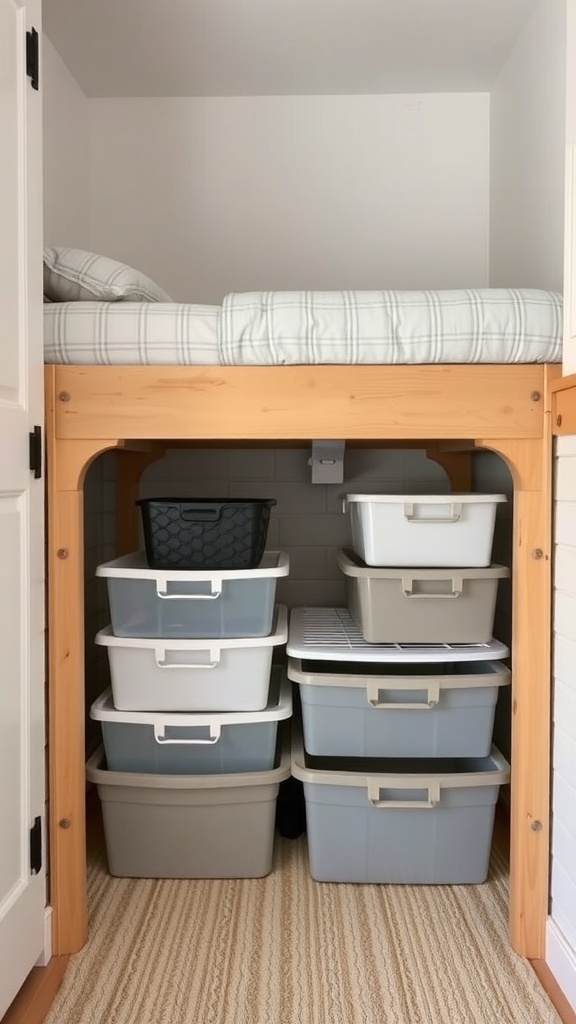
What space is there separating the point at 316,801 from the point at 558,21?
1.80 m

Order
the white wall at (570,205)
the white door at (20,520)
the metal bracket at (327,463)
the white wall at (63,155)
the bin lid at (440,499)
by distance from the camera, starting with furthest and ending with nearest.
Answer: the metal bracket at (327,463), the white wall at (63,155), the bin lid at (440,499), the white wall at (570,205), the white door at (20,520)

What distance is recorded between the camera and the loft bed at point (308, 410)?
4.73 feet

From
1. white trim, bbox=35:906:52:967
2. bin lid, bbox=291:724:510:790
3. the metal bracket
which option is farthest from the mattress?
white trim, bbox=35:906:52:967

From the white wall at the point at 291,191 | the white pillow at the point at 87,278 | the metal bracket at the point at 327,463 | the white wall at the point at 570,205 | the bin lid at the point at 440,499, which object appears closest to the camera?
the white wall at the point at 570,205

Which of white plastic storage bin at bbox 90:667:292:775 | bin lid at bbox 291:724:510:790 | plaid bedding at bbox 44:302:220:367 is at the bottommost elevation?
bin lid at bbox 291:724:510:790

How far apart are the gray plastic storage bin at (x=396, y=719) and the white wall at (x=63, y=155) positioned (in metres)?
1.29

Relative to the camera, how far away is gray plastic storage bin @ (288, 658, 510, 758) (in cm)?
169

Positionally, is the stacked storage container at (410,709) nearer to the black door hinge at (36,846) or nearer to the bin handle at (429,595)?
the bin handle at (429,595)

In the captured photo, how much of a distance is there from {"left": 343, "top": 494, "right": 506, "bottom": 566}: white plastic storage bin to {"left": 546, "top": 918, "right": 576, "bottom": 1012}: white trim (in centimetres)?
72

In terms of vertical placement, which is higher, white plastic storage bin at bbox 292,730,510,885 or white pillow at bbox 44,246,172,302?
white pillow at bbox 44,246,172,302

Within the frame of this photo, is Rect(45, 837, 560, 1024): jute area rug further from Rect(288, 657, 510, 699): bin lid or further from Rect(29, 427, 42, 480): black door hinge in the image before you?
Rect(29, 427, 42, 480): black door hinge

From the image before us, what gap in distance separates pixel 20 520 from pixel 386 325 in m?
0.74

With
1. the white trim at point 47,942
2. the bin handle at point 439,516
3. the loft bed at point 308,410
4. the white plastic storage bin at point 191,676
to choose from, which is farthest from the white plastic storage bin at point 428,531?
the white trim at point 47,942

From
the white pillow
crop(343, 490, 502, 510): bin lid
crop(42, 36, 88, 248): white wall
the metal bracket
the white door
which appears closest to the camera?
the white door
